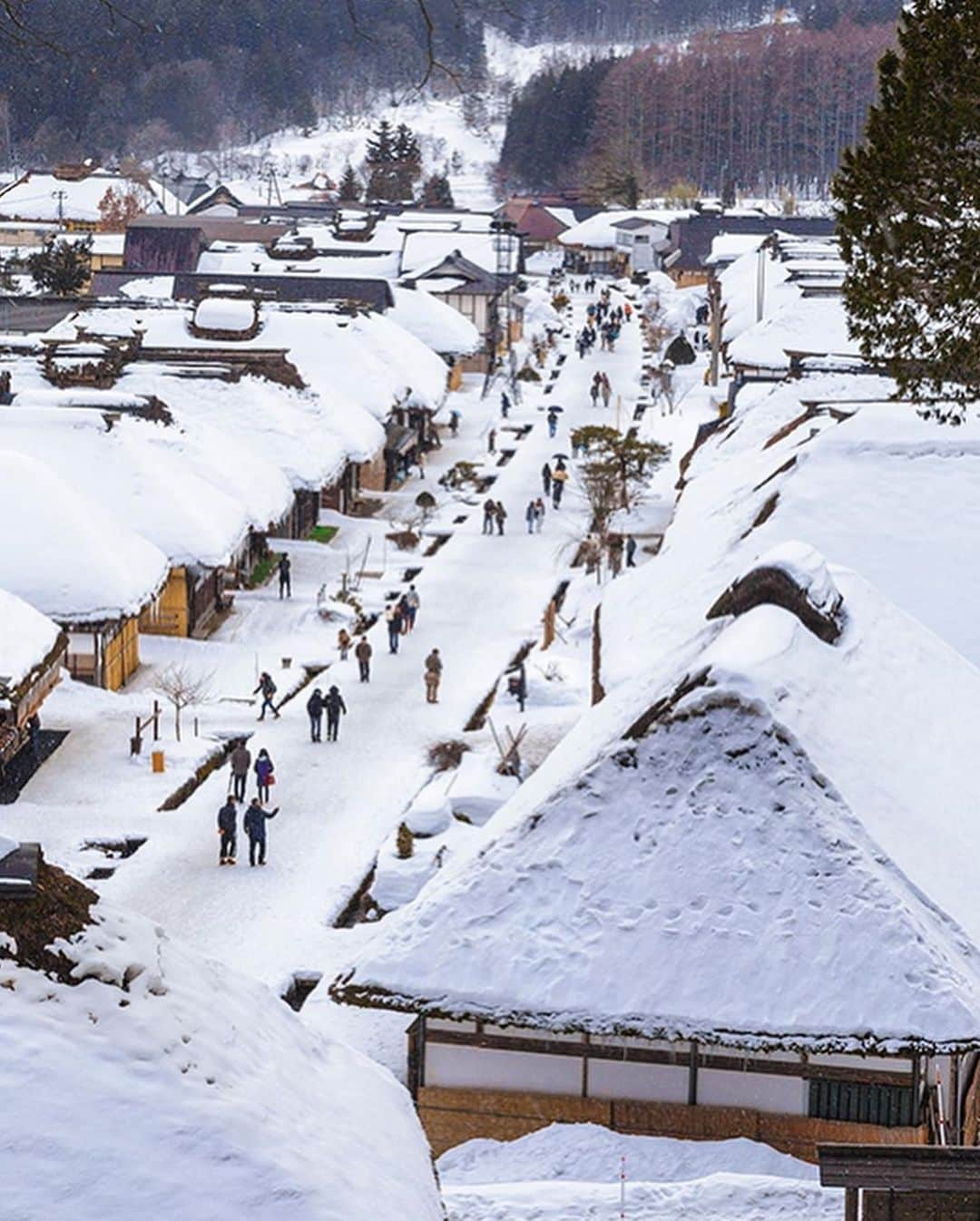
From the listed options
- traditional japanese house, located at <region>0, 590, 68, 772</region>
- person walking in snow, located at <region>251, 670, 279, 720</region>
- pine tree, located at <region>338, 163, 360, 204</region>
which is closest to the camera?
traditional japanese house, located at <region>0, 590, 68, 772</region>

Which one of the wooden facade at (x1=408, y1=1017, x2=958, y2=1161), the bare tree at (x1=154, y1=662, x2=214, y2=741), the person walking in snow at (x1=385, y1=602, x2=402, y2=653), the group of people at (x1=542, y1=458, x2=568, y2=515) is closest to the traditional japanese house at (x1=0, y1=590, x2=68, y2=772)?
the bare tree at (x1=154, y1=662, x2=214, y2=741)

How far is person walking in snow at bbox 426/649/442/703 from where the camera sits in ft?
87.1

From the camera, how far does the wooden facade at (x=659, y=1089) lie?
39.9 feet

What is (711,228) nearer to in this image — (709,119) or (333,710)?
(709,119)

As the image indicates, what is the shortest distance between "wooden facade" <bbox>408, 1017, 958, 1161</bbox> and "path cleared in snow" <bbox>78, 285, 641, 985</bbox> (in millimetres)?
4494

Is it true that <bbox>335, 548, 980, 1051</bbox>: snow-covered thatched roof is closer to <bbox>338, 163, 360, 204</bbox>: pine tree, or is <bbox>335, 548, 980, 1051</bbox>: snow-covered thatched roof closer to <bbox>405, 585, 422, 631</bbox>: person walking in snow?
<bbox>405, 585, 422, 631</bbox>: person walking in snow

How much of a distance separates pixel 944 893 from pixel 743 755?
1528 millimetres

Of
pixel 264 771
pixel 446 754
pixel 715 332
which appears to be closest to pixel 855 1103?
pixel 264 771

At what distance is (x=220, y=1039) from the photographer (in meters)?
7.54

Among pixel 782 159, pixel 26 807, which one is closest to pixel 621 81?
pixel 782 159

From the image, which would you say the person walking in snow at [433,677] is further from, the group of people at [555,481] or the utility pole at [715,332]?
the utility pole at [715,332]

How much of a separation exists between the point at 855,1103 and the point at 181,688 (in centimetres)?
1475

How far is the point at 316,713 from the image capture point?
2436cm

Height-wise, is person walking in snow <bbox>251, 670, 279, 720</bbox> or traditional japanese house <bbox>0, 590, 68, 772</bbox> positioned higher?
traditional japanese house <bbox>0, 590, 68, 772</bbox>
